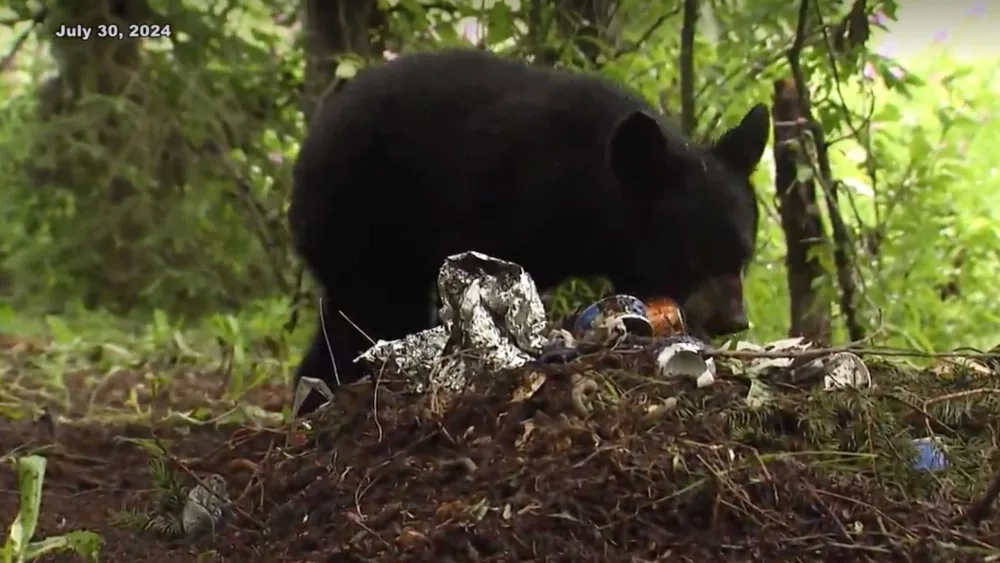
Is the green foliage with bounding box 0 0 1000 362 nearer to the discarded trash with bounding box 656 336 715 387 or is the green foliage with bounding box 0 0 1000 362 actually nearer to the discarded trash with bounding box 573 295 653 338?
the discarded trash with bounding box 573 295 653 338

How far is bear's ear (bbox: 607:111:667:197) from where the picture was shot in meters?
2.17

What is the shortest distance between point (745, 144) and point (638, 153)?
28 cm

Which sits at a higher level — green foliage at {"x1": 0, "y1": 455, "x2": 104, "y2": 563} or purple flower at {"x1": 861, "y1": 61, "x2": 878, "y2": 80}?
purple flower at {"x1": 861, "y1": 61, "x2": 878, "y2": 80}

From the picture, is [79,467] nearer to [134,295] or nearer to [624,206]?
[624,206]

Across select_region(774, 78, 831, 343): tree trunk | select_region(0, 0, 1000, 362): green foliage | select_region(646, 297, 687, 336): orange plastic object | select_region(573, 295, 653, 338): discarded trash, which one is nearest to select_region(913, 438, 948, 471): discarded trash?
select_region(573, 295, 653, 338): discarded trash

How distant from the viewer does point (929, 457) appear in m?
1.47

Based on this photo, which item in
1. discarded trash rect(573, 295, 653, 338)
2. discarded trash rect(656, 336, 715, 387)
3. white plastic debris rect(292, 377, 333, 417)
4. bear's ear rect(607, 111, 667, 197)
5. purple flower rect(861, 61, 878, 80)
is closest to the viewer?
discarded trash rect(656, 336, 715, 387)

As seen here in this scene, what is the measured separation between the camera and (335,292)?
2734 mm

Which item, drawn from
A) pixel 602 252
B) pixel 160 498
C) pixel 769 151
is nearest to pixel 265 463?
pixel 160 498

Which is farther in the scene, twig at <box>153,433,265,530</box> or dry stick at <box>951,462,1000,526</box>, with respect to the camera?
twig at <box>153,433,265,530</box>

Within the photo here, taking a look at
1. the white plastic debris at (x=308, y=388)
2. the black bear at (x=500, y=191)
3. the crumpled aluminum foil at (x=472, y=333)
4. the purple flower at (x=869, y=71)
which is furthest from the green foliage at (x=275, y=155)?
the crumpled aluminum foil at (x=472, y=333)

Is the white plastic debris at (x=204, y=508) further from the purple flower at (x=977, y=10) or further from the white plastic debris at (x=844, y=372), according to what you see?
the purple flower at (x=977, y=10)

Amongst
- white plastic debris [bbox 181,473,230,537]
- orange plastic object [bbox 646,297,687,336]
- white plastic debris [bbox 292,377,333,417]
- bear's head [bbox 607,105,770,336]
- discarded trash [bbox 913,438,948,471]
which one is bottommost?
white plastic debris [bbox 181,473,230,537]

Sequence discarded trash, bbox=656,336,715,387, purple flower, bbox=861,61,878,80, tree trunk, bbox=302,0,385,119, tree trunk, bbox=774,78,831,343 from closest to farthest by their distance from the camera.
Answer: discarded trash, bbox=656,336,715,387
purple flower, bbox=861,61,878,80
tree trunk, bbox=774,78,831,343
tree trunk, bbox=302,0,385,119
